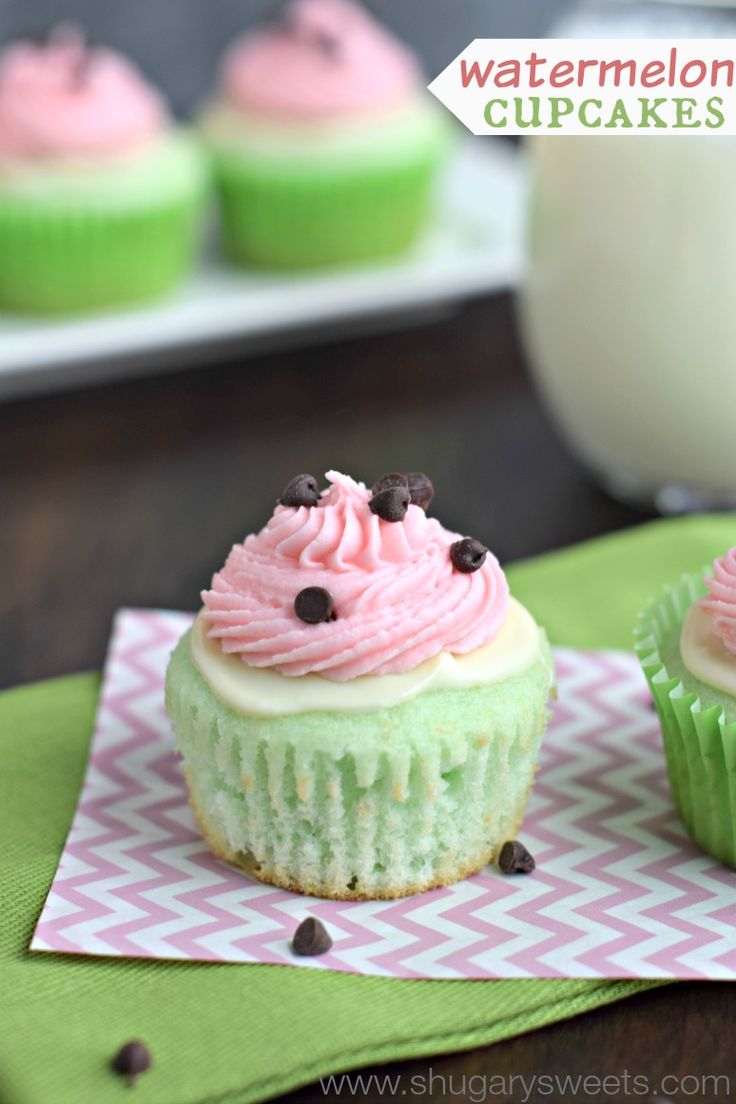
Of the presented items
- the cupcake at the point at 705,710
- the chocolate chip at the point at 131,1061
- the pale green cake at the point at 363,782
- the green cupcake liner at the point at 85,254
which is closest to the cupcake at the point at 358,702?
the pale green cake at the point at 363,782

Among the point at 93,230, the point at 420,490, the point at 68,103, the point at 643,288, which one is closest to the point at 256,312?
the point at 93,230

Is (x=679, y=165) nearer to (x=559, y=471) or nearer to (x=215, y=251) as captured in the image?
(x=559, y=471)

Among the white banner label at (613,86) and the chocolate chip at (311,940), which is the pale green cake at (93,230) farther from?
the chocolate chip at (311,940)

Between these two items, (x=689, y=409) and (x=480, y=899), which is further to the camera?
(x=689, y=409)

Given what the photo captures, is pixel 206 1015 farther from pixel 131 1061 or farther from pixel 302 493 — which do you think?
pixel 302 493

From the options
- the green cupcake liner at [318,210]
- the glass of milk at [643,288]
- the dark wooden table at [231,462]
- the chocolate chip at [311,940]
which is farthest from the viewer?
the green cupcake liner at [318,210]

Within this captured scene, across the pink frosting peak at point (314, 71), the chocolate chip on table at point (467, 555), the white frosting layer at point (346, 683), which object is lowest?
the white frosting layer at point (346, 683)

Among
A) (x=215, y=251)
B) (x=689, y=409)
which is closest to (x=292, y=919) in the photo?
(x=689, y=409)

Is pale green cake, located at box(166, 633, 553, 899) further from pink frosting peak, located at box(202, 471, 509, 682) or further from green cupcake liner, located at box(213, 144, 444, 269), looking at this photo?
green cupcake liner, located at box(213, 144, 444, 269)
